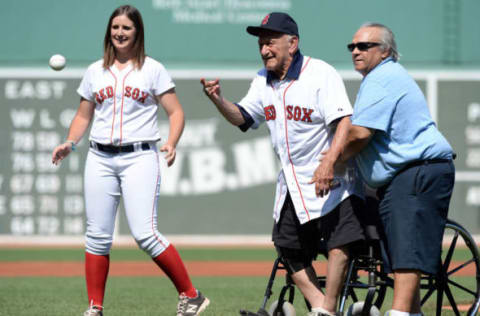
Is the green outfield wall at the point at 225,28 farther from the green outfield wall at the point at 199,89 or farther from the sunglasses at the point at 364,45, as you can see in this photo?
the sunglasses at the point at 364,45

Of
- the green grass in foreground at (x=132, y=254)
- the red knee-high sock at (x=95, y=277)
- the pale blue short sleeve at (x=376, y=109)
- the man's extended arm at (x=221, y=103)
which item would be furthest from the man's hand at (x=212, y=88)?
the green grass in foreground at (x=132, y=254)

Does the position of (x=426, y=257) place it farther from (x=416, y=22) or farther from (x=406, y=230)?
(x=416, y=22)

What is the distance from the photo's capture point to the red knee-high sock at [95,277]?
5.36 meters

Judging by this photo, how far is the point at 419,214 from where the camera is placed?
4.41 m

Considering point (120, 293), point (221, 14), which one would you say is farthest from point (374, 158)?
point (221, 14)

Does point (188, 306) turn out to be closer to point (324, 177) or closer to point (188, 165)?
point (324, 177)

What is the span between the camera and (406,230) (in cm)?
443

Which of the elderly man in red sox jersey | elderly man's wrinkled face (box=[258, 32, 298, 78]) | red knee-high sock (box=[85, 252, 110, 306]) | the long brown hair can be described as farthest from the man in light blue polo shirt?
red knee-high sock (box=[85, 252, 110, 306])

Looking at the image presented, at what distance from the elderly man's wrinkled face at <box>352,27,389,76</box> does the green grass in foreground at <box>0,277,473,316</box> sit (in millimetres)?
2449

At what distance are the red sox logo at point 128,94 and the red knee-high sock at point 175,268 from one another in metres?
1.03

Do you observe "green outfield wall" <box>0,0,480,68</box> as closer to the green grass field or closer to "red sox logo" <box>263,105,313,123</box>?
the green grass field

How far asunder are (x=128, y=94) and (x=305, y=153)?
4.18 ft

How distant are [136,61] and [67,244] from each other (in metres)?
8.92

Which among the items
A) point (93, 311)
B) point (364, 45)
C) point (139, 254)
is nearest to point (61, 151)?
point (93, 311)
